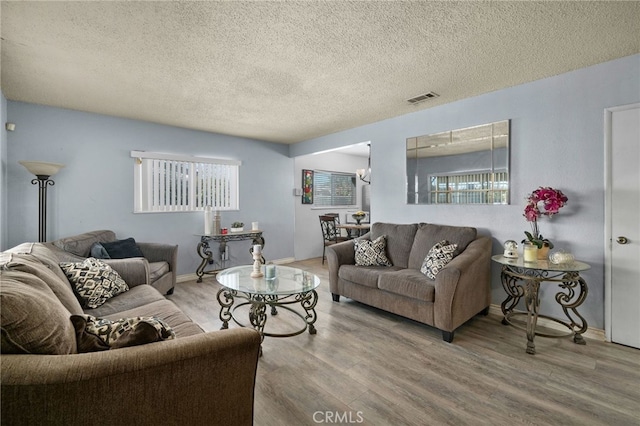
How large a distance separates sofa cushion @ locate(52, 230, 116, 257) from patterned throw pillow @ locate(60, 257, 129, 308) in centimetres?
117

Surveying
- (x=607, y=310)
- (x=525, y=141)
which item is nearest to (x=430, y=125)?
(x=525, y=141)

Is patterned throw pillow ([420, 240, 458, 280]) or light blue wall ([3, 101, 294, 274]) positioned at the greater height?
light blue wall ([3, 101, 294, 274])

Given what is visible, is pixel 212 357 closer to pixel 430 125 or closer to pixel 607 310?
pixel 607 310

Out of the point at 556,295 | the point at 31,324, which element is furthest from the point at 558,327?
the point at 31,324

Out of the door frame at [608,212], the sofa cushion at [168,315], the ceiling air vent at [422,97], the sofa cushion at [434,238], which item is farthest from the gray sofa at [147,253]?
the door frame at [608,212]

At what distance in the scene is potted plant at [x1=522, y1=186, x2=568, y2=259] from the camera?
258 centimetres

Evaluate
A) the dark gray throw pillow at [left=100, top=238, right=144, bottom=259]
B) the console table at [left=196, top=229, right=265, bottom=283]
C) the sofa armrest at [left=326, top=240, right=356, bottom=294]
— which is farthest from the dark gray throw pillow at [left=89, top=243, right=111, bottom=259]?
the sofa armrest at [left=326, top=240, right=356, bottom=294]

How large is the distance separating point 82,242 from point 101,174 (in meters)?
1.04

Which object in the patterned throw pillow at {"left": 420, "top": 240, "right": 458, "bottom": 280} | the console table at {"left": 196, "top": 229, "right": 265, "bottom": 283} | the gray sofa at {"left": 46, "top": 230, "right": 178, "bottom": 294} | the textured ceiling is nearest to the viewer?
the textured ceiling

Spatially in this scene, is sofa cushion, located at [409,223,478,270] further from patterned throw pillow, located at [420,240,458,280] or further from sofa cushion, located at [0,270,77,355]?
sofa cushion, located at [0,270,77,355]

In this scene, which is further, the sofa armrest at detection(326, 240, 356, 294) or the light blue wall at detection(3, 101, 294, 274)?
the sofa armrest at detection(326, 240, 356, 294)

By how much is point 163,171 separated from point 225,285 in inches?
109

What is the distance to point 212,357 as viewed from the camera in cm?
112

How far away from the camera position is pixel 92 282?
220cm
